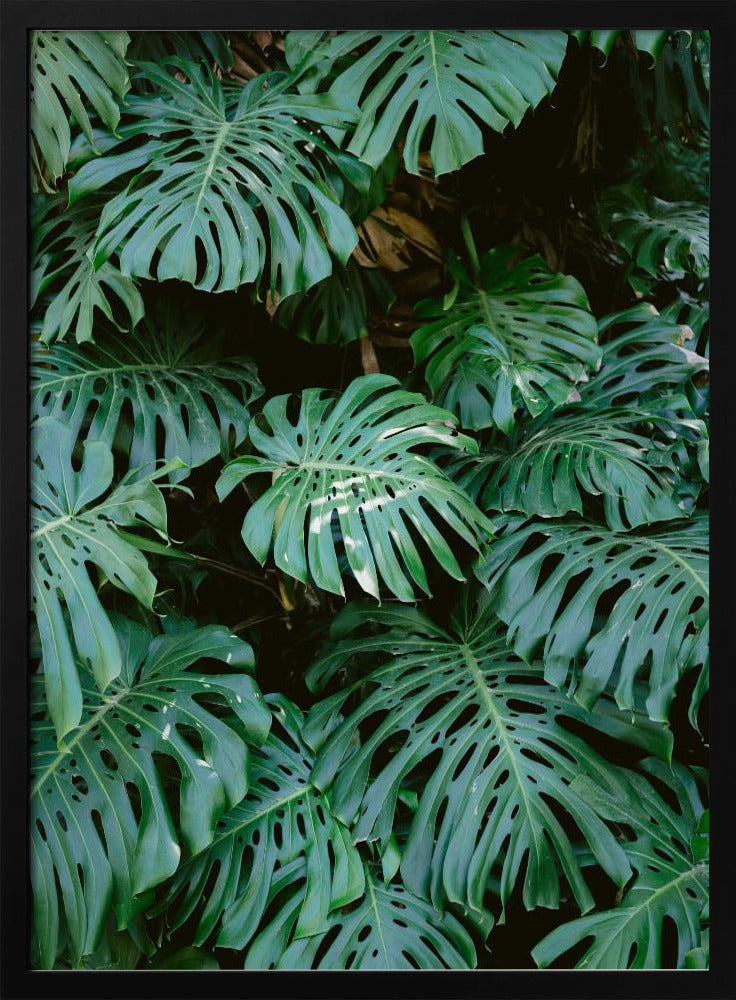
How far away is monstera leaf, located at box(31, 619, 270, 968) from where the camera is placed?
826 mm

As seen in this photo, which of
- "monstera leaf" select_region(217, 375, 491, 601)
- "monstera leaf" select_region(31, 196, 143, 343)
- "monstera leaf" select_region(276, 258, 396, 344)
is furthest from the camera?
"monstera leaf" select_region(276, 258, 396, 344)

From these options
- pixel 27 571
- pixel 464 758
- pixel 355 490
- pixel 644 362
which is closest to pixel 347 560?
pixel 355 490

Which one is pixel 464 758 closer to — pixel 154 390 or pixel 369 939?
pixel 369 939

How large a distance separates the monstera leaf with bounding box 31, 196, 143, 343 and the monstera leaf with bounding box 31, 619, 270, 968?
1.41 feet

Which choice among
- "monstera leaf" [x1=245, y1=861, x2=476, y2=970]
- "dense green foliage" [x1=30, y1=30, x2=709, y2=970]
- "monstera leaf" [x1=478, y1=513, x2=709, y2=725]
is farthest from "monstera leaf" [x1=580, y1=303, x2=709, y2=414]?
"monstera leaf" [x1=245, y1=861, x2=476, y2=970]

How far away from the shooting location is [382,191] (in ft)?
3.10

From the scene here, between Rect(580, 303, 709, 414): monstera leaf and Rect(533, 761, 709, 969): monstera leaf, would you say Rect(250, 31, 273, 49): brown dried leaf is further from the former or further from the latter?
Rect(533, 761, 709, 969): monstera leaf

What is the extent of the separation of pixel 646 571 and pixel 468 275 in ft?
1.62

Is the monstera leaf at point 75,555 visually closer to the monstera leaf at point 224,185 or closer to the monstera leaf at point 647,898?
the monstera leaf at point 224,185

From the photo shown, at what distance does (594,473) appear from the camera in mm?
884

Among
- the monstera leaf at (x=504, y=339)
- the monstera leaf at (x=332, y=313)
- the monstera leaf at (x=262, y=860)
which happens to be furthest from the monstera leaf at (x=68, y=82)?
the monstera leaf at (x=262, y=860)

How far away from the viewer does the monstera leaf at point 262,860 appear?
0.86 metres

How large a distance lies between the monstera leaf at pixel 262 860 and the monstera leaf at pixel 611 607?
326mm
